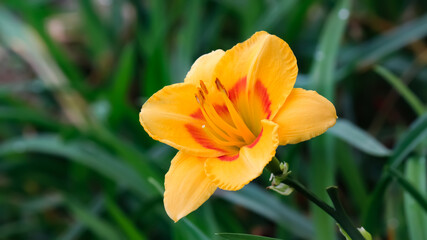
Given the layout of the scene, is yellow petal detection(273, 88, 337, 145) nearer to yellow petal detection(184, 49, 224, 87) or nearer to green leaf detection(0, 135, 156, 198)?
yellow petal detection(184, 49, 224, 87)

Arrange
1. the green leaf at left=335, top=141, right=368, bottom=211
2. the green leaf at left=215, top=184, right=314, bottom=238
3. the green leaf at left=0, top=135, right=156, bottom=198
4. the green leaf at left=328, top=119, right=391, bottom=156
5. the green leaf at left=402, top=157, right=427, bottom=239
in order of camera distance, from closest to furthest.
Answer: the green leaf at left=402, top=157, right=427, bottom=239
the green leaf at left=328, top=119, right=391, bottom=156
the green leaf at left=215, top=184, right=314, bottom=238
the green leaf at left=335, top=141, right=368, bottom=211
the green leaf at left=0, top=135, right=156, bottom=198

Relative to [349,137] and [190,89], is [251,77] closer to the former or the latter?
[190,89]

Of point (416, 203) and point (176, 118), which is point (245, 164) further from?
point (416, 203)

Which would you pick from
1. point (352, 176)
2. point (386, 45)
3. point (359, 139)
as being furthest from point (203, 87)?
point (386, 45)

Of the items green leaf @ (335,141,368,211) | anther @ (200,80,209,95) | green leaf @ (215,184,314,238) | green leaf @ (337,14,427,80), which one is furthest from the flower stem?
green leaf @ (337,14,427,80)

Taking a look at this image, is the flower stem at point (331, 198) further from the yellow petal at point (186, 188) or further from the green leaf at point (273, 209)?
the green leaf at point (273, 209)
